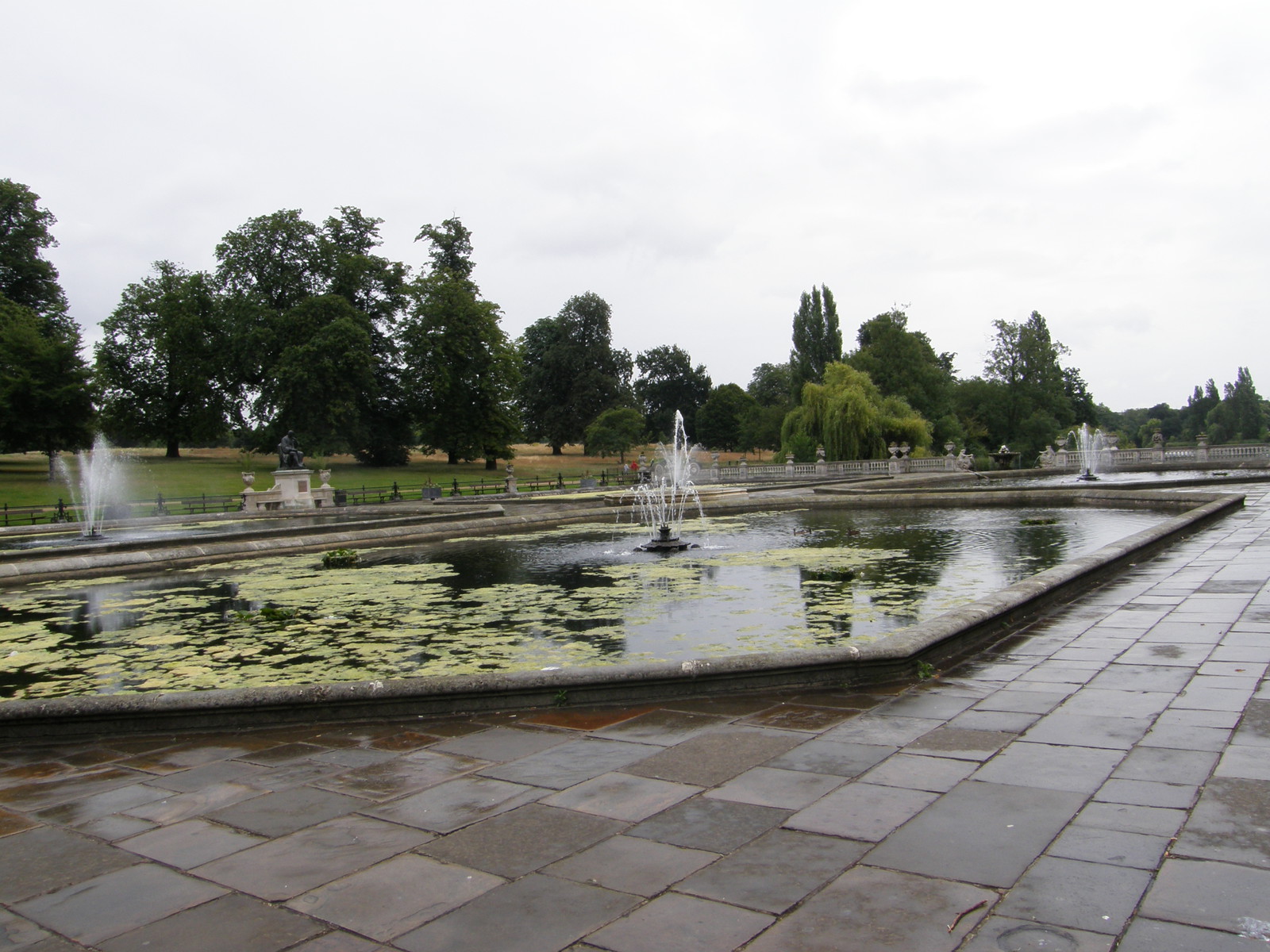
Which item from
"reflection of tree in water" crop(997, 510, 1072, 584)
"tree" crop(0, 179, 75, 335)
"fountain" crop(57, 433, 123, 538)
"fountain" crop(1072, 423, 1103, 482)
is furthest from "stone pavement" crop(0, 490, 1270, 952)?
"tree" crop(0, 179, 75, 335)

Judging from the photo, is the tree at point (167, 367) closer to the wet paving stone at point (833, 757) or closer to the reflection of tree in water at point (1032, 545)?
the reflection of tree in water at point (1032, 545)

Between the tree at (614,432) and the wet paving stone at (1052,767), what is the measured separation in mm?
58269

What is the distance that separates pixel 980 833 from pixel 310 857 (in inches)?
101

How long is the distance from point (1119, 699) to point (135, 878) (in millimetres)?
4976

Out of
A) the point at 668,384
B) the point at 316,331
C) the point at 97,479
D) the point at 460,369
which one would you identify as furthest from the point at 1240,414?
the point at 97,479

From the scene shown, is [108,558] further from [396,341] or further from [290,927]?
[396,341]

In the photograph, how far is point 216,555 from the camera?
1628 cm

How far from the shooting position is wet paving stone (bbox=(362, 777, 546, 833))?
3727 millimetres

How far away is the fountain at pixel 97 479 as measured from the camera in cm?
3473

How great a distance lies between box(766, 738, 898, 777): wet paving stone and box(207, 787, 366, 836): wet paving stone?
2039 millimetres

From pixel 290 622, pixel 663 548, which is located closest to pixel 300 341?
pixel 663 548

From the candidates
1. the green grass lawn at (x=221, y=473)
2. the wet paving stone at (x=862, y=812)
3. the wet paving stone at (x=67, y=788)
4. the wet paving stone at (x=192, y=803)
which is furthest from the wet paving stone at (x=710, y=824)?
the green grass lawn at (x=221, y=473)

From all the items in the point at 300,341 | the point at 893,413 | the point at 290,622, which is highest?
the point at 300,341

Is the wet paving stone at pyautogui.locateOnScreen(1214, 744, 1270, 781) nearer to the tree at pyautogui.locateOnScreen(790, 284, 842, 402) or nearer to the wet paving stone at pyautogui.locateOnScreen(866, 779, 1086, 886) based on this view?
the wet paving stone at pyautogui.locateOnScreen(866, 779, 1086, 886)
